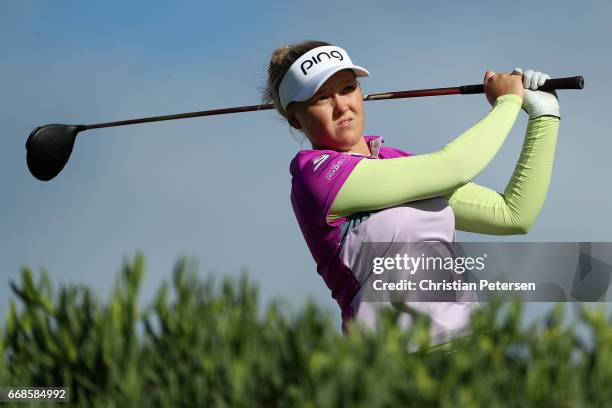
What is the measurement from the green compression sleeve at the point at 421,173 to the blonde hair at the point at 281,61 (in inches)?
45.7

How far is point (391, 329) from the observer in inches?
143

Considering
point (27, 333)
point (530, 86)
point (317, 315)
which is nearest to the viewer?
point (317, 315)

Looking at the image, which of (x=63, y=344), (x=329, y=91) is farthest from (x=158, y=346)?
(x=329, y=91)

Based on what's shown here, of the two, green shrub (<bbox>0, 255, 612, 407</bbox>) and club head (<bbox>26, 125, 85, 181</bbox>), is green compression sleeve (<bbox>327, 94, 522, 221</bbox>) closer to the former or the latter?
green shrub (<bbox>0, 255, 612, 407</bbox>)

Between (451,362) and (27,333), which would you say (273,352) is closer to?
(451,362)

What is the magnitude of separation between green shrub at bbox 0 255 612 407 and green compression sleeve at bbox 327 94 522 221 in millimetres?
1525

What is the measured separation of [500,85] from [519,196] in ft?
2.34

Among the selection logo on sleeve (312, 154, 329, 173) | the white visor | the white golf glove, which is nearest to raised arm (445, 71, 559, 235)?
the white golf glove

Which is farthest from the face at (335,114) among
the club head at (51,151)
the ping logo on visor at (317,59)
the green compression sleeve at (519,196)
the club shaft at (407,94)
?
the club head at (51,151)

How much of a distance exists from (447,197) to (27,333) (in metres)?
2.95

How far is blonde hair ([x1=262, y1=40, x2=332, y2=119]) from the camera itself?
21.3ft

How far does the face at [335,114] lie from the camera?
6.02 m

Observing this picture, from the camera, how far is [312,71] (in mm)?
6078

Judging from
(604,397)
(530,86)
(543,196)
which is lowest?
(604,397)
